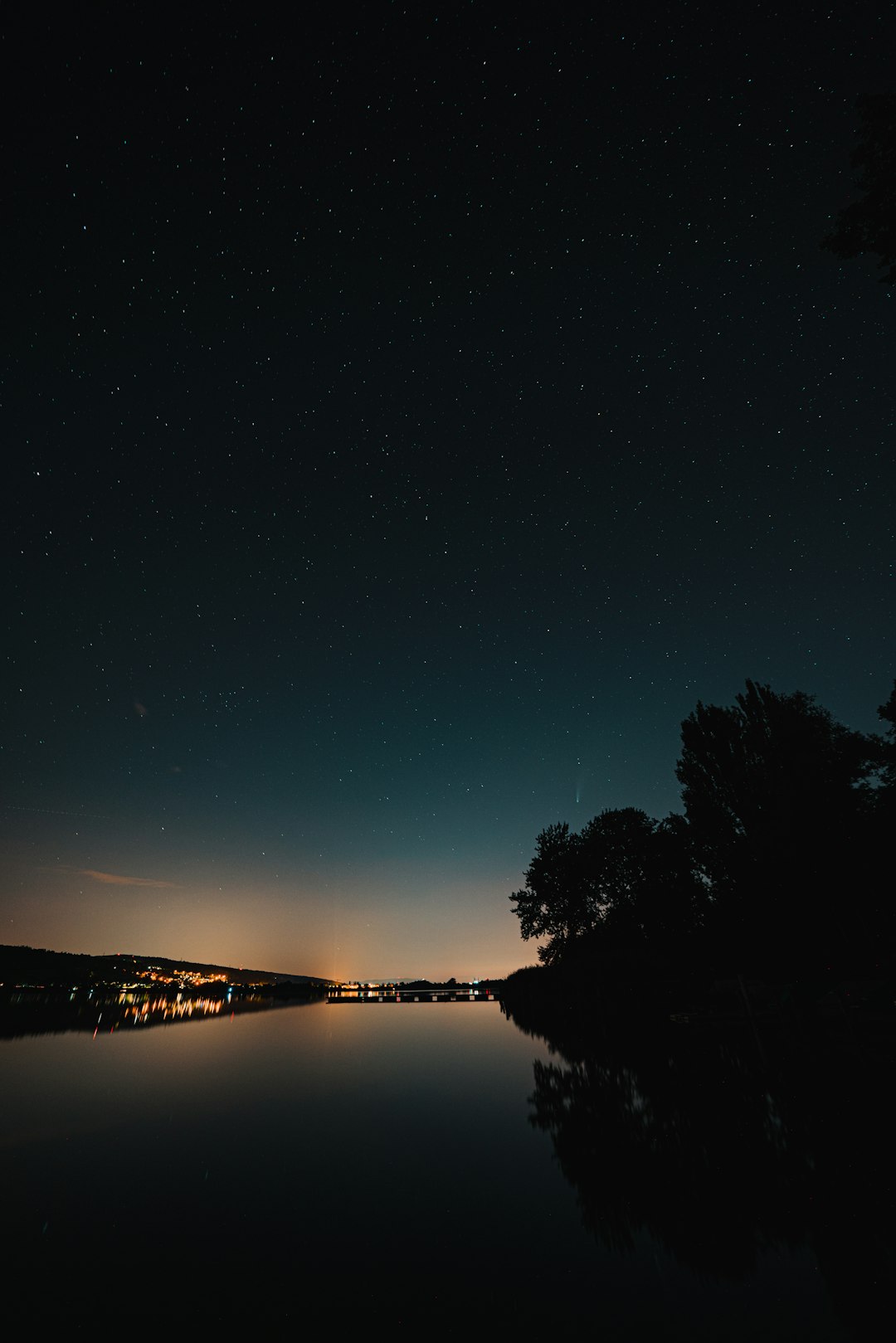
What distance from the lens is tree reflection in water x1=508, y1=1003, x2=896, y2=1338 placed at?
6559mm

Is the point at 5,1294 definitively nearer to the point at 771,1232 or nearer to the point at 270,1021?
the point at 771,1232

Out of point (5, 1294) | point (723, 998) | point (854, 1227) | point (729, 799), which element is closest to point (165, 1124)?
point (5, 1294)

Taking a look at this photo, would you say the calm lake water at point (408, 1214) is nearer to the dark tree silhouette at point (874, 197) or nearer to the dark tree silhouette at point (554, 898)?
the dark tree silhouette at point (874, 197)

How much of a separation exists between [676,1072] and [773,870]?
22.8 m

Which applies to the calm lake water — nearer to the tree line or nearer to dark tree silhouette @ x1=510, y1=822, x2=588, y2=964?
the tree line

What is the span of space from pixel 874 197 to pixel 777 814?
34.5 meters

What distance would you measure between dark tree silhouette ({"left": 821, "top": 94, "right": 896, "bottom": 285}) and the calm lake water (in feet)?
49.7

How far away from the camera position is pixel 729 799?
41562 mm

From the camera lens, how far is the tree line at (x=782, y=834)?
3356cm

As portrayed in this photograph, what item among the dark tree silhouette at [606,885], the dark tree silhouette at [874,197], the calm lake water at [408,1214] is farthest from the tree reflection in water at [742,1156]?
the dark tree silhouette at [606,885]

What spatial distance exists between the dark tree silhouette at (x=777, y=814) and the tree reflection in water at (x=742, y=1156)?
16441mm

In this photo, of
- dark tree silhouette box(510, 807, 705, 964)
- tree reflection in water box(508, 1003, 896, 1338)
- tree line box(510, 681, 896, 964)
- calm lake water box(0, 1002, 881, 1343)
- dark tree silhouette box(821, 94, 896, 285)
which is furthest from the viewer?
dark tree silhouette box(510, 807, 705, 964)

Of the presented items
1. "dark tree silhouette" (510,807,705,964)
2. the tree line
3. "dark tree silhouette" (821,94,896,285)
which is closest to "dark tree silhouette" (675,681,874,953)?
the tree line

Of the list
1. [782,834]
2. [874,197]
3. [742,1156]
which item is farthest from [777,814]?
[874,197]
